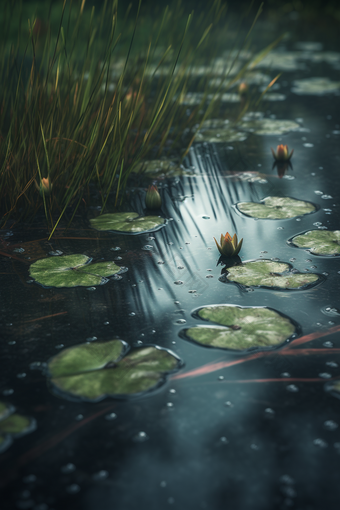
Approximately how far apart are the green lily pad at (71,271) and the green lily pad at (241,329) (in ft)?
1.07

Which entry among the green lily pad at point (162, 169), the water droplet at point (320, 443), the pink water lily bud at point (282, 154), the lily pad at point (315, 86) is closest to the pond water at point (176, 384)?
the water droplet at point (320, 443)

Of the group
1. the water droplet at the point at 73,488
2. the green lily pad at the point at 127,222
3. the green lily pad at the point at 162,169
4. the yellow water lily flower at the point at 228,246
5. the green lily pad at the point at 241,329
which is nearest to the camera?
the water droplet at the point at 73,488

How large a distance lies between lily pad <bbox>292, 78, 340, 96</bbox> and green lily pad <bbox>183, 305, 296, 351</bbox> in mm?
2815

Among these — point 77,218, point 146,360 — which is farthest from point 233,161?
point 146,360

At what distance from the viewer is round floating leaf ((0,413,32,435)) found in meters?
0.83

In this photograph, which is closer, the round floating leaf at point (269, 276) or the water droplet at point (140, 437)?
the water droplet at point (140, 437)

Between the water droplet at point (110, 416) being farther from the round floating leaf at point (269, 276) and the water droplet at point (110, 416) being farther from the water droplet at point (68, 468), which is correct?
the round floating leaf at point (269, 276)

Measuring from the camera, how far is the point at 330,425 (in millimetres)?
848

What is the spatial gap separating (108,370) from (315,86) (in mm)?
3372

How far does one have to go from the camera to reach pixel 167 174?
7.02 feet

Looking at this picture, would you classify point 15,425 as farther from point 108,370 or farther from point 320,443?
point 320,443

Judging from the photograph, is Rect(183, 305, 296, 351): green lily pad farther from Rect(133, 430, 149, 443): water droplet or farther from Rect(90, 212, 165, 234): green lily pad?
Rect(90, 212, 165, 234): green lily pad

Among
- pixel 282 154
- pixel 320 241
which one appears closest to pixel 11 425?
pixel 320 241

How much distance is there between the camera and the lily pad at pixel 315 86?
11.5ft
